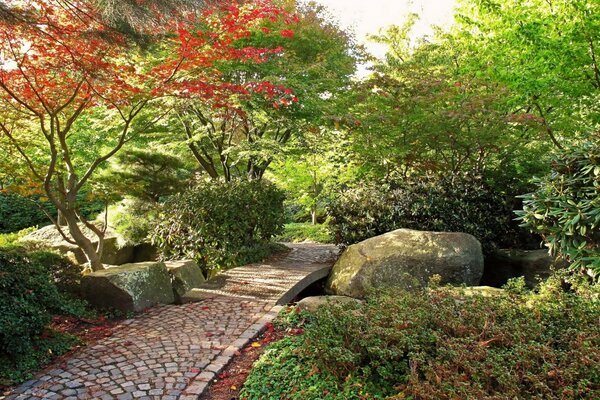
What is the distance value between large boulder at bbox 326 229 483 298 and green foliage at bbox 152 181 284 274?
196 centimetres

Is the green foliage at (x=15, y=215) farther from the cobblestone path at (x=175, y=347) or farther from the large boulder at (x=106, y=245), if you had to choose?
the cobblestone path at (x=175, y=347)

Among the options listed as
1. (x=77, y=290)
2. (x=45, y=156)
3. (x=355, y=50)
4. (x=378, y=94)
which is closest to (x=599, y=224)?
(x=378, y=94)

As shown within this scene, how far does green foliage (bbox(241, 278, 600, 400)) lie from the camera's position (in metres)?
2.73

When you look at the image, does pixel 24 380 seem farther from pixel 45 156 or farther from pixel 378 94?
pixel 45 156

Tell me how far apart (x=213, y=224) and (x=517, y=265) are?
5.11m

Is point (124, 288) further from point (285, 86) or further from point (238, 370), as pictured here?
point (285, 86)

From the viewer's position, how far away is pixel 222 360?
375cm

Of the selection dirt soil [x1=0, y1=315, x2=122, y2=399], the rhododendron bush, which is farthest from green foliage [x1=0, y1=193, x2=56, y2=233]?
dirt soil [x1=0, y1=315, x2=122, y2=399]

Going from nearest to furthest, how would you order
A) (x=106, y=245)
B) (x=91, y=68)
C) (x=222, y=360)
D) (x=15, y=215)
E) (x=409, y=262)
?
A: (x=222, y=360), (x=91, y=68), (x=409, y=262), (x=106, y=245), (x=15, y=215)

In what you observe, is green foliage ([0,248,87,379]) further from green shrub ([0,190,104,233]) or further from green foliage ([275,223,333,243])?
green shrub ([0,190,104,233])

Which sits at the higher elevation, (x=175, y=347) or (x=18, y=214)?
(x=18, y=214)

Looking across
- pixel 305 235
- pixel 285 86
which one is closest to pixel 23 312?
pixel 285 86

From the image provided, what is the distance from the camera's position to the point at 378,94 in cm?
777

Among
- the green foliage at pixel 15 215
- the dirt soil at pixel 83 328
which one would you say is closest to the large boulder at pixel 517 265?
the dirt soil at pixel 83 328
